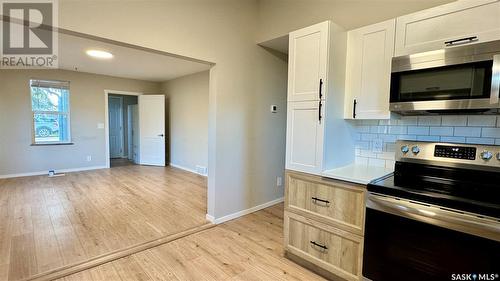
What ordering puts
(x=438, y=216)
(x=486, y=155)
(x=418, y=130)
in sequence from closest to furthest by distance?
(x=438, y=216)
(x=486, y=155)
(x=418, y=130)

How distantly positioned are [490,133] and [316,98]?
1209mm

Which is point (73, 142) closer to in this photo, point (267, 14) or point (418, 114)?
point (267, 14)

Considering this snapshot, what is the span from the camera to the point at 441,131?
1821mm

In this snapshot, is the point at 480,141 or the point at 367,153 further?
the point at 367,153

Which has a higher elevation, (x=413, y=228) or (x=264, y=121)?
(x=264, y=121)

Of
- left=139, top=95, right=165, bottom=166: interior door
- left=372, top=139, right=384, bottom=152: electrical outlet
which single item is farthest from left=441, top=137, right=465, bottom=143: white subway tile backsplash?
left=139, top=95, right=165, bottom=166: interior door

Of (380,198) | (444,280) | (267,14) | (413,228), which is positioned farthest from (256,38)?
(444,280)

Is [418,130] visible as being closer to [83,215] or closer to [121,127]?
[83,215]

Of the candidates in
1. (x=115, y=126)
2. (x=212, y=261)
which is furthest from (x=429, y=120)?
(x=115, y=126)

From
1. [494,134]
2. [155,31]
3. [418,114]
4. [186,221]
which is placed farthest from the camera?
[186,221]

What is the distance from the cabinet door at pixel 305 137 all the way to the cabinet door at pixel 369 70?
36 cm

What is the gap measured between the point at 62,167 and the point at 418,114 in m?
6.78

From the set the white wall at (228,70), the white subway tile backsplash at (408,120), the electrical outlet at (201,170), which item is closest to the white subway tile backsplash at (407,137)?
the white subway tile backsplash at (408,120)

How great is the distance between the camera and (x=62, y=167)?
17.8 ft
